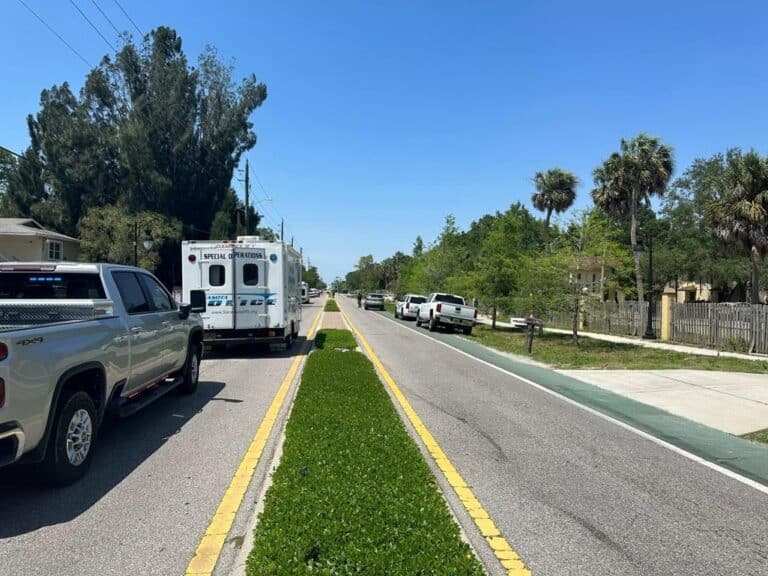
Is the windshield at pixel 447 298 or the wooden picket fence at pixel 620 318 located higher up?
the windshield at pixel 447 298

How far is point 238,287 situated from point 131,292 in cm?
760

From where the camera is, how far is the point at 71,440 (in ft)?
17.4

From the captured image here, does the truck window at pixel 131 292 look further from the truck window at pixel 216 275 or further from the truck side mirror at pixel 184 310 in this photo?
the truck window at pixel 216 275

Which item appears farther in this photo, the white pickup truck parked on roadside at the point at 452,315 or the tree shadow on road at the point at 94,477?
the white pickup truck parked on roadside at the point at 452,315

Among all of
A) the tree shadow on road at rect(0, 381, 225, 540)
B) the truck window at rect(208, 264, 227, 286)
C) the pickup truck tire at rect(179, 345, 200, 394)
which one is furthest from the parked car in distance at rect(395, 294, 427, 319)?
the tree shadow on road at rect(0, 381, 225, 540)

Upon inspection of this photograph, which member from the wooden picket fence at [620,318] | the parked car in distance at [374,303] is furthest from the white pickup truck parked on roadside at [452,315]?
the parked car in distance at [374,303]

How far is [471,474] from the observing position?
5883 millimetres

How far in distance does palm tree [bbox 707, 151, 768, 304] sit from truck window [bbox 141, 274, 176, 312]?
26.9m

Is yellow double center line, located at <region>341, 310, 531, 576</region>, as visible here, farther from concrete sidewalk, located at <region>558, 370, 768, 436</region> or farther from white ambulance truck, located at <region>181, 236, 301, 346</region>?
white ambulance truck, located at <region>181, 236, 301, 346</region>

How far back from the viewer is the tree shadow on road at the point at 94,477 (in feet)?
15.1

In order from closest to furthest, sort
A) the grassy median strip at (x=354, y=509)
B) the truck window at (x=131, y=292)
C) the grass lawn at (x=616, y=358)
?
1. the grassy median strip at (x=354, y=509)
2. the truck window at (x=131, y=292)
3. the grass lawn at (x=616, y=358)

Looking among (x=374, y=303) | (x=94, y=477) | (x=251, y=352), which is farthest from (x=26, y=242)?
(x=94, y=477)

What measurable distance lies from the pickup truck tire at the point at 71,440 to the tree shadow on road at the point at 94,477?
0.14m

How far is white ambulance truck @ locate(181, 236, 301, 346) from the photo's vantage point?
1495 cm
